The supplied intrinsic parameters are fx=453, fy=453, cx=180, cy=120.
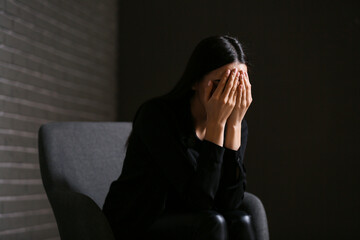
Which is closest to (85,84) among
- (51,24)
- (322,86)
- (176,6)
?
(51,24)

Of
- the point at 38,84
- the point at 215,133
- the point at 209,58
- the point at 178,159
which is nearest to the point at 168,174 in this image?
the point at 178,159

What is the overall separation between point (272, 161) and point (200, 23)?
1037 mm

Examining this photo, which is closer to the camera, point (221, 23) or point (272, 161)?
point (272, 161)

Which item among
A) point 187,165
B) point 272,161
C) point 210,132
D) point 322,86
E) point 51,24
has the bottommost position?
point 272,161

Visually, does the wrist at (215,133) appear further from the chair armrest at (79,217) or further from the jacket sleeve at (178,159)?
the chair armrest at (79,217)

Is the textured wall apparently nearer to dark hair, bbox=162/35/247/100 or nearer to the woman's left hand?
dark hair, bbox=162/35/247/100

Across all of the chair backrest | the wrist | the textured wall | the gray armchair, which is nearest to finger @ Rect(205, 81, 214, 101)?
the wrist

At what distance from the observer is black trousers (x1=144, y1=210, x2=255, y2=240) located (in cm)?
120

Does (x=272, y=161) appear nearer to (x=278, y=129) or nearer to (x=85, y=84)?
(x=278, y=129)

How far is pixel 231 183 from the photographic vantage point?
1.55m

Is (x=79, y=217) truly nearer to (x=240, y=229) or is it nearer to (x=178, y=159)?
(x=178, y=159)

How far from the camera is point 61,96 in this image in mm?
2732

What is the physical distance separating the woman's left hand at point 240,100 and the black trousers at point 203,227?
380 millimetres

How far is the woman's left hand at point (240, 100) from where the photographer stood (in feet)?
5.12
